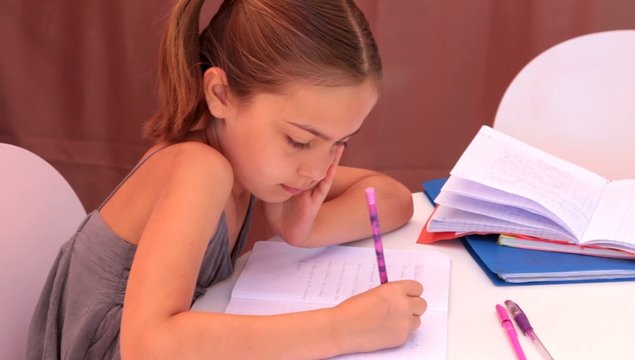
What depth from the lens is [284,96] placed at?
2.77 feet

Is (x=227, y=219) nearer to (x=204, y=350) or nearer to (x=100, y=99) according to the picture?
(x=204, y=350)

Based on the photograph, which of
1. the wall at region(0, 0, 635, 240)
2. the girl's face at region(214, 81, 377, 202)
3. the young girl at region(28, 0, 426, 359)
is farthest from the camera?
the wall at region(0, 0, 635, 240)

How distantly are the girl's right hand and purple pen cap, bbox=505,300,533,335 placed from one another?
3.9 inches

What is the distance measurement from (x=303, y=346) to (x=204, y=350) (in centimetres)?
10

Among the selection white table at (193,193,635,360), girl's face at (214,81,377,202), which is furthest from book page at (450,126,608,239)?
girl's face at (214,81,377,202)

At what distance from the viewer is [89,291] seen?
35.5 inches

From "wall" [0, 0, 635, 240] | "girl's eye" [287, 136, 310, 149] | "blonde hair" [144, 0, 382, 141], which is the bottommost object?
"wall" [0, 0, 635, 240]

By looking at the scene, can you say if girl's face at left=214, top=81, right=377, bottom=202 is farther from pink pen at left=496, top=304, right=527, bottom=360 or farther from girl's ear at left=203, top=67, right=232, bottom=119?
pink pen at left=496, top=304, right=527, bottom=360

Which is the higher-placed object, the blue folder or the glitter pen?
the glitter pen

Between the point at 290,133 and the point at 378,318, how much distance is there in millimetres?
229

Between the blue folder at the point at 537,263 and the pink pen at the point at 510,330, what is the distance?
3.3 inches

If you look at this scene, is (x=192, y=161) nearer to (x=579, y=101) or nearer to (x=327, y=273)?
(x=327, y=273)

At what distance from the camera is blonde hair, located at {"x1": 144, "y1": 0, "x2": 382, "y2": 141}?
0.84 meters

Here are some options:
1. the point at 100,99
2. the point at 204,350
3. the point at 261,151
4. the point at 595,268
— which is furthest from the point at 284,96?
the point at 100,99
